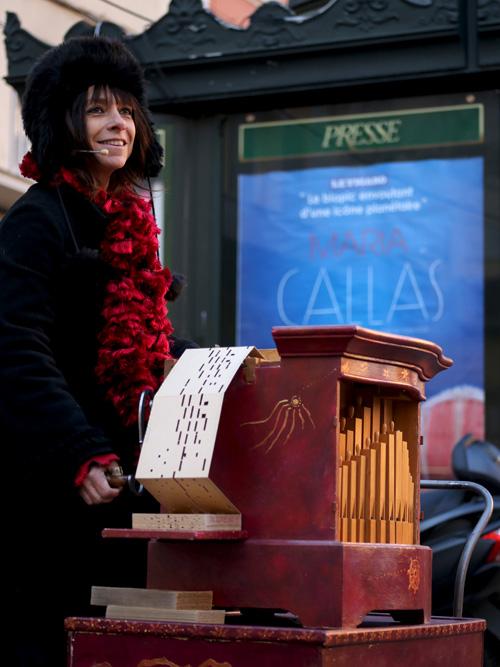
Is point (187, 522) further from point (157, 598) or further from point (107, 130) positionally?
point (107, 130)

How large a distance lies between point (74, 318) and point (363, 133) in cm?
453

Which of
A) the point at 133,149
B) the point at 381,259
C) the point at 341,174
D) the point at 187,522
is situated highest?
the point at 341,174

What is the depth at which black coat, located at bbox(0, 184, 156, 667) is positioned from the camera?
243cm

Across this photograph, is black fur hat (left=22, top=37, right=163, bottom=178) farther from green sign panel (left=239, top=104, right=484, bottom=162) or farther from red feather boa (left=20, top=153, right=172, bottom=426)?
green sign panel (left=239, top=104, right=484, bottom=162)

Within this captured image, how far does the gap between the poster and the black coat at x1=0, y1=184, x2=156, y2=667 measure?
162 inches

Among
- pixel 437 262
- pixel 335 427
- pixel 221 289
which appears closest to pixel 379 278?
pixel 437 262

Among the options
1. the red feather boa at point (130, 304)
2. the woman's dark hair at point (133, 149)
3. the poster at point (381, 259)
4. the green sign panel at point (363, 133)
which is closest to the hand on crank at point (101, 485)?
the red feather boa at point (130, 304)

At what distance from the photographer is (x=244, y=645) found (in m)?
2.01

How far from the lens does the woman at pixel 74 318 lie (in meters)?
2.37

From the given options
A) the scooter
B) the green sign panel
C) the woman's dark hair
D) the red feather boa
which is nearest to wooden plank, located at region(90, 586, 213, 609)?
the red feather boa

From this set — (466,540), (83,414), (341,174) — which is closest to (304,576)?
(83,414)

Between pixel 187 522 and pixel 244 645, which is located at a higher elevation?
pixel 187 522

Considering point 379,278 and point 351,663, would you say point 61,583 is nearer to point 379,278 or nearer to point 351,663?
point 351,663

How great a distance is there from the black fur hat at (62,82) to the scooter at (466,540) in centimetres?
172
